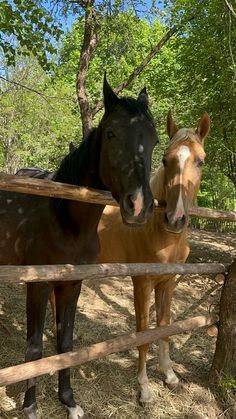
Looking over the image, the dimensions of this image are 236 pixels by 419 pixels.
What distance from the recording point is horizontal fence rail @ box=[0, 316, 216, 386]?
2.02 metres

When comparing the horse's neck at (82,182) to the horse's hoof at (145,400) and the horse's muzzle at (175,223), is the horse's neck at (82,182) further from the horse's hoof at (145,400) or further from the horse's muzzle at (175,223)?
the horse's hoof at (145,400)

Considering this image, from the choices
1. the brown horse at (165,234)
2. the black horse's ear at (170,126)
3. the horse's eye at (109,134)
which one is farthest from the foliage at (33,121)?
the horse's eye at (109,134)

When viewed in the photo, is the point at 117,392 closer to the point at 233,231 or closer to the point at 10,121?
the point at 233,231

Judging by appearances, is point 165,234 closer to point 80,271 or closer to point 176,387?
point 80,271

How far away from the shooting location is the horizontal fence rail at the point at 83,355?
6.63ft

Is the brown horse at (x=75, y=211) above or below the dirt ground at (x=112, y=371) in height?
above

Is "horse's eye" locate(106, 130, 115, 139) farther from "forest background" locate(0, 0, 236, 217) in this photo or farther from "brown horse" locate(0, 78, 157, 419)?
"forest background" locate(0, 0, 236, 217)

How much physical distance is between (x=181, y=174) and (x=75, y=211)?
899 mm

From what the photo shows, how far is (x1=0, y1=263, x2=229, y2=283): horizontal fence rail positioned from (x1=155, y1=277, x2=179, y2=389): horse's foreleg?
56 cm

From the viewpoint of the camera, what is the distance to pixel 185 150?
9.54 ft

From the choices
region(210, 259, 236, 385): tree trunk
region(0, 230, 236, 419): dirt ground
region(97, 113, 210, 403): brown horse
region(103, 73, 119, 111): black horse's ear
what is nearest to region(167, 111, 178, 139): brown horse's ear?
region(97, 113, 210, 403): brown horse

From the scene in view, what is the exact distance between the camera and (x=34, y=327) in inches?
101

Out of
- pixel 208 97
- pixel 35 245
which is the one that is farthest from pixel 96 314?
pixel 208 97

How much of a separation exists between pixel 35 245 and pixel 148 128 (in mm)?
1185
